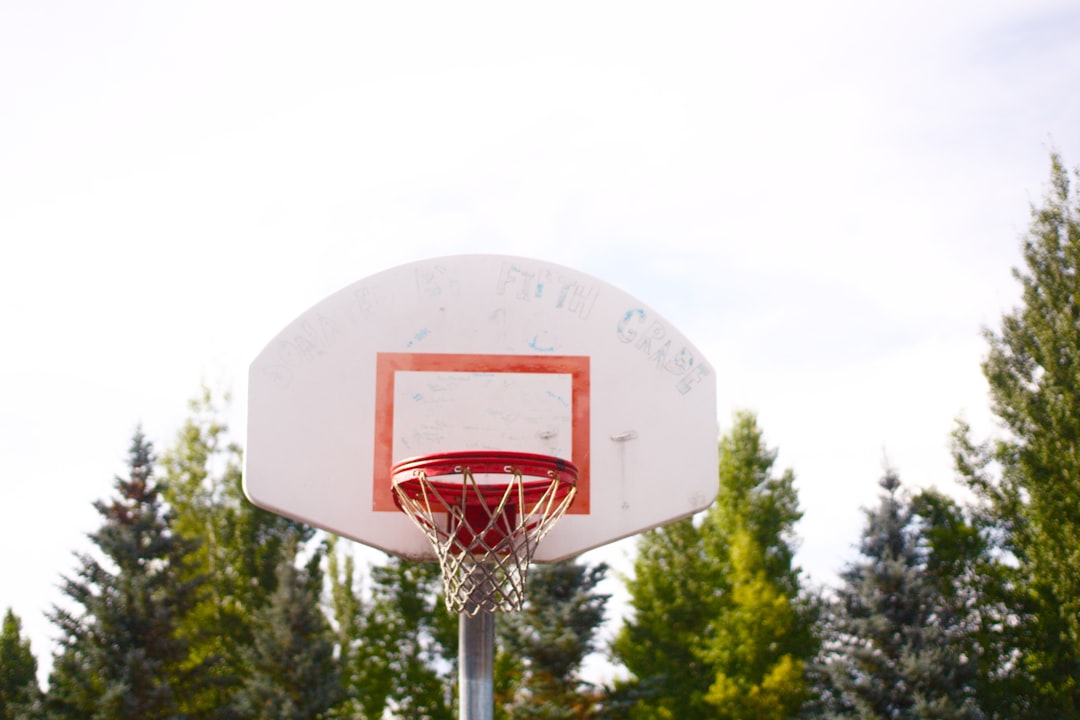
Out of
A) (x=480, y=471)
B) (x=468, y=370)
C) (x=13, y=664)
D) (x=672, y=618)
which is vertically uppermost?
(x=468, y=370)

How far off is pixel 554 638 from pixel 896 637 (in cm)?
505

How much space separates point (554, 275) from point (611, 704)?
12.5 m

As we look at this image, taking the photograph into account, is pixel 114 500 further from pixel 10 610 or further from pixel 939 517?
pixel 939 517

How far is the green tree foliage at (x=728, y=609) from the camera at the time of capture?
18.9 metres

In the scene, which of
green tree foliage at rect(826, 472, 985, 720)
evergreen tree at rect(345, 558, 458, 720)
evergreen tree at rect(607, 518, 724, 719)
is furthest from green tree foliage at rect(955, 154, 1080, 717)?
evergreen tree at rect(345, 558, 458, 720)

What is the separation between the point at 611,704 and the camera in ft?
57.0

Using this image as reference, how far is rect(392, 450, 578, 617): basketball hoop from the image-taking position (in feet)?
18.7

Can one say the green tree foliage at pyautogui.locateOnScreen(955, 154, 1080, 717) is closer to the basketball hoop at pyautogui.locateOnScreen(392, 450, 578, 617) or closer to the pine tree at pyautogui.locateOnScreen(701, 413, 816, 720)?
the pine tree at pyautogui.locateOnScreen(701, 413, 816, 720)

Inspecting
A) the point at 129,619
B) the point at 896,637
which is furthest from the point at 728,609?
the point at 129,619

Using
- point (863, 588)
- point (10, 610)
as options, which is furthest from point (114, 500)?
point (863, 588)

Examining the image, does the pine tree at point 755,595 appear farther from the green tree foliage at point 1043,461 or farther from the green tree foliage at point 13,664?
the green tree foliage at point 13,664

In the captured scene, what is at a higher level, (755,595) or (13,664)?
(755,595)

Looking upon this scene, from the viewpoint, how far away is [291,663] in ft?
56.2

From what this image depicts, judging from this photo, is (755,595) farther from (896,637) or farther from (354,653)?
(354,653)
